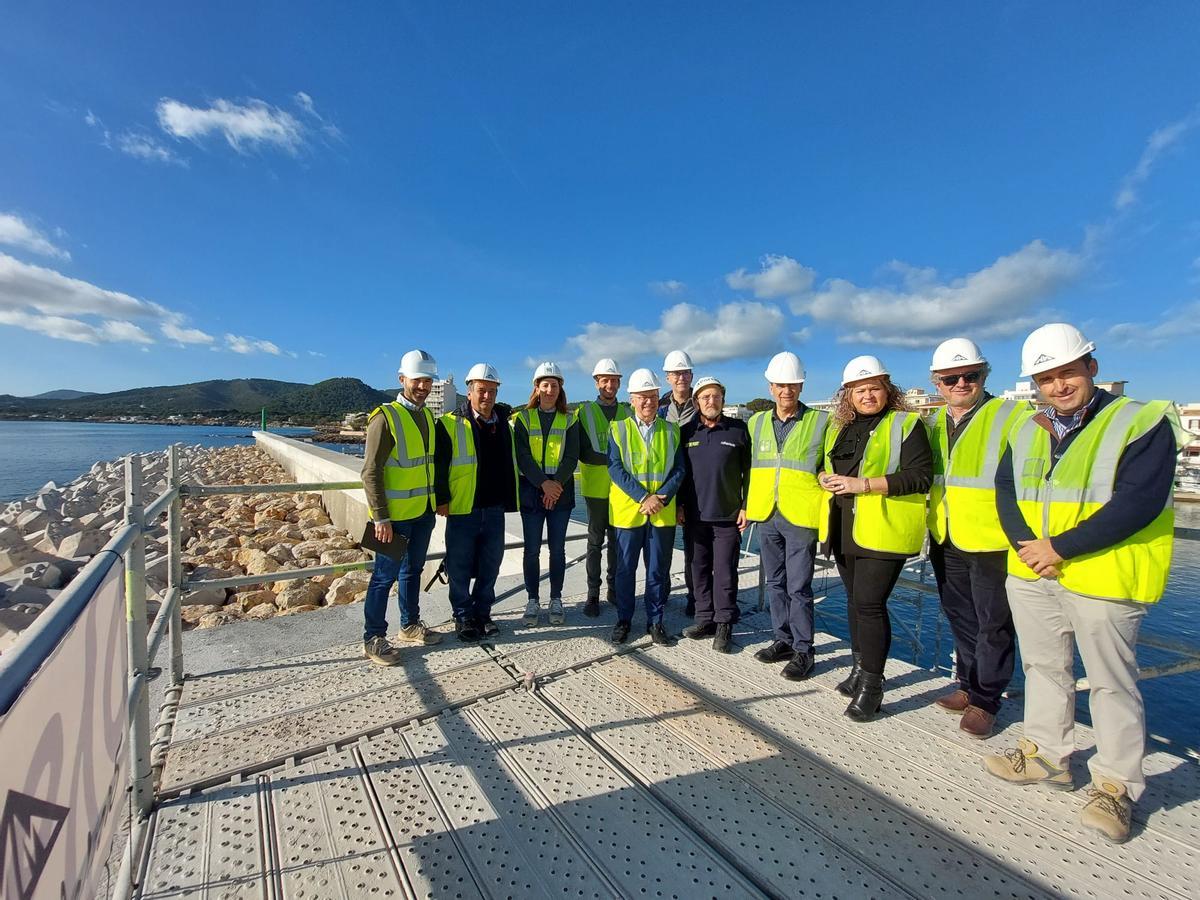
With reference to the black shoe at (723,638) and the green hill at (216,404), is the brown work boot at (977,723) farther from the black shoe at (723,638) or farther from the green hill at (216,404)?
the green hill at (216,404)

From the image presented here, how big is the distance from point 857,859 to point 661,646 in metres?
1.95

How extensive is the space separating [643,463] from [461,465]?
1324mm

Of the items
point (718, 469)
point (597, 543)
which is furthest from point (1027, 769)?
point (597, 543)

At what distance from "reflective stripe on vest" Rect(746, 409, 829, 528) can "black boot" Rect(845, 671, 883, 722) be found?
3.06ft

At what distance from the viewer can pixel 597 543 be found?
468cm

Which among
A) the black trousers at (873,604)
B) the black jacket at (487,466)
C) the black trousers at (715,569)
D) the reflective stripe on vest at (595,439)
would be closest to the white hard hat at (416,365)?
the black jacket at (487,466)

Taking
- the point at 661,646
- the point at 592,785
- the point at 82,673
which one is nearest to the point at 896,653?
the point at 661,646

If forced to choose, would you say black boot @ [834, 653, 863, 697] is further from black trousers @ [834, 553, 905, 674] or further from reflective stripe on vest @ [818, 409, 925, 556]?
reflective stripe on vest @ [818, 409, 925, 556]

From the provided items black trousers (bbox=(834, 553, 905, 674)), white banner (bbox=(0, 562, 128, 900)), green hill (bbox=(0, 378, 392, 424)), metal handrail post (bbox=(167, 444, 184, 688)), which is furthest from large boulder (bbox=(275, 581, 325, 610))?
green hill (bbox=(0, 378, 392, 424))

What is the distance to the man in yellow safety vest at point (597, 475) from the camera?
4551 mm

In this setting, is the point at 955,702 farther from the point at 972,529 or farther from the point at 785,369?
the point at 785,369

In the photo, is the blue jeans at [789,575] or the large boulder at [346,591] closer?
the blue jeans at [789,575]

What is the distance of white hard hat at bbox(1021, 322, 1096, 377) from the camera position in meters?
2.33

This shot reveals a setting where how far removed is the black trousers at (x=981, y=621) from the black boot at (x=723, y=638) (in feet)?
4.49
